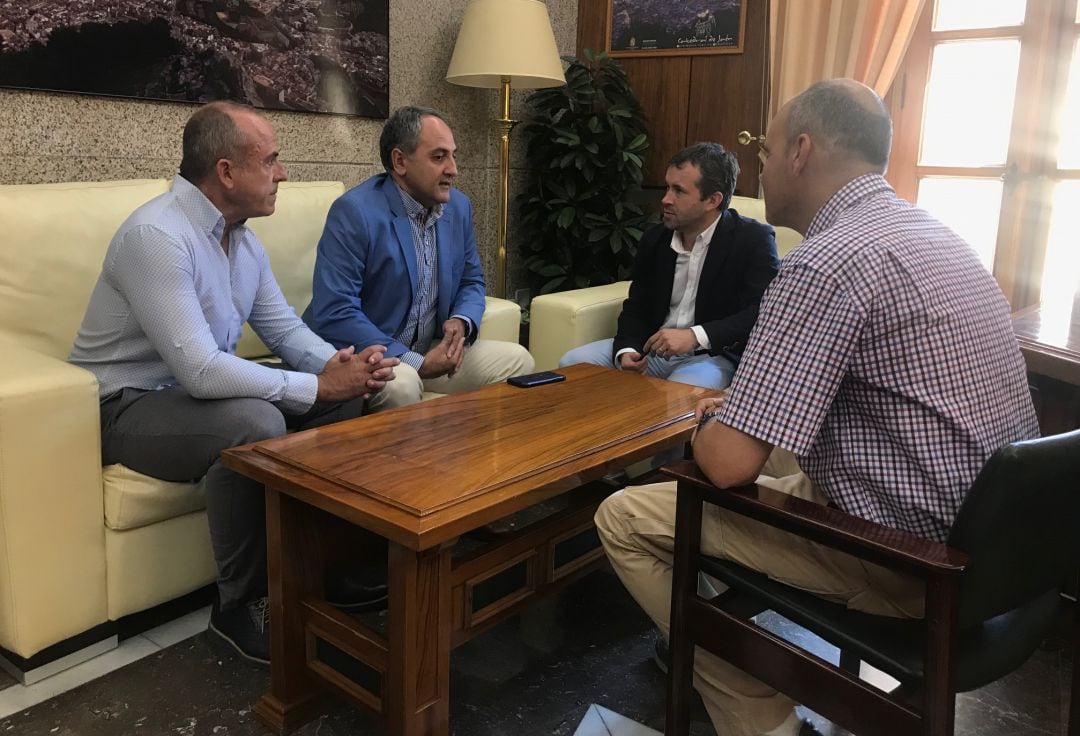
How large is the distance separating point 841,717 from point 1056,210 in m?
2.90

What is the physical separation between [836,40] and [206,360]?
9.42ft

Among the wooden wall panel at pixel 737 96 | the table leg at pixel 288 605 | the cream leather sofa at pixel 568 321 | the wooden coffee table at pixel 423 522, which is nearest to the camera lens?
the wooden coffee table at pixel 423 522

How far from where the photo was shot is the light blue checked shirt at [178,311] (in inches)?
74.1

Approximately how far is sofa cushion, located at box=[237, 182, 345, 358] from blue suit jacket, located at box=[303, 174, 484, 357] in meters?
0.07

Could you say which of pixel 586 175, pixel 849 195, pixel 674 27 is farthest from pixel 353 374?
pixel 674 27

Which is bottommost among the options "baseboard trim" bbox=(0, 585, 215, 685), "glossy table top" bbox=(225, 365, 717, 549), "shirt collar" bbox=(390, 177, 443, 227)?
"baseboard trim" bbox=(0, 585, 215, 685)

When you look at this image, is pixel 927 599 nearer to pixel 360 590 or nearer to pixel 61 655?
pixel 360 590

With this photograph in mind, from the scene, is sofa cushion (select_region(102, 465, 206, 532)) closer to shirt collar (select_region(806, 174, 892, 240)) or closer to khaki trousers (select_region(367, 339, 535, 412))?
khaki trousers (select_region(367, 339, 535, 412))

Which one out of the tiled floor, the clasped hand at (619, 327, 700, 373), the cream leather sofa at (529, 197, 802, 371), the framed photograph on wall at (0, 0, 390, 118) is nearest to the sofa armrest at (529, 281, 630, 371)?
the cream leather sofa at (529, 197, 802, 371)

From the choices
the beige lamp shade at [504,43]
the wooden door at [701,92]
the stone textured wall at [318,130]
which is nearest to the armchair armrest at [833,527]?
the stone textured wall at [318,130]

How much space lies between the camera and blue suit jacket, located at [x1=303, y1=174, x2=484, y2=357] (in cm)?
262

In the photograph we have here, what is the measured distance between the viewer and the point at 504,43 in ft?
11.5

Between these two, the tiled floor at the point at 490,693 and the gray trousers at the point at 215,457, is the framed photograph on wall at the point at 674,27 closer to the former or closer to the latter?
the tiled floor at the point at 490,693

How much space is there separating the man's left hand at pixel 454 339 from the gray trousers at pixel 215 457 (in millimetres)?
874
